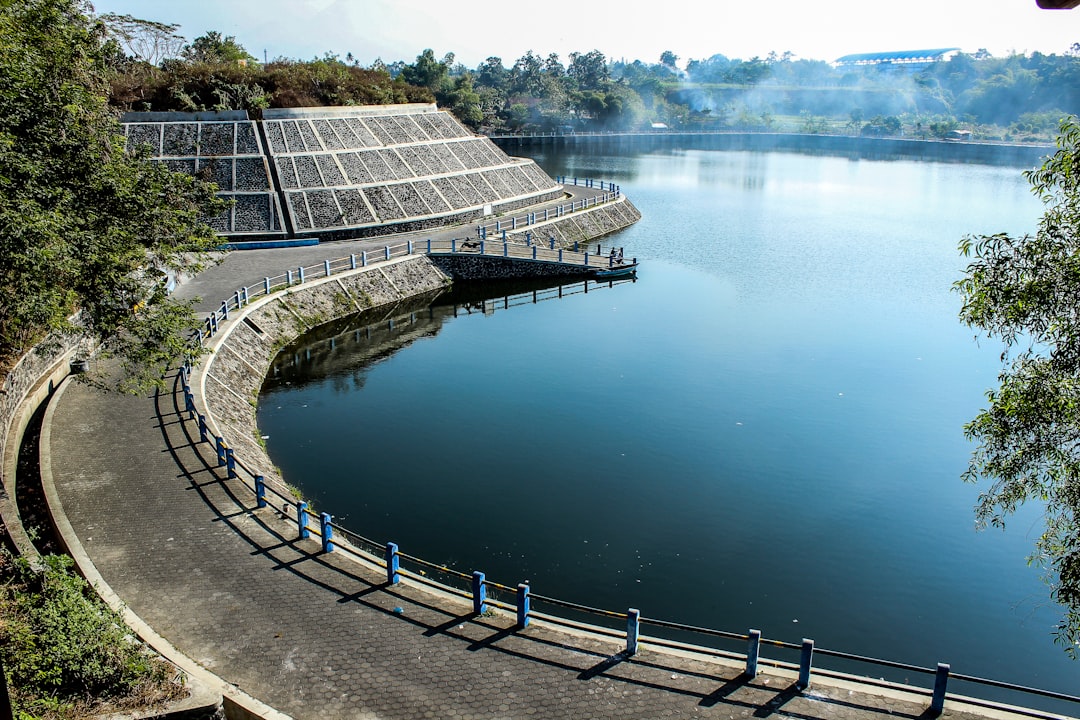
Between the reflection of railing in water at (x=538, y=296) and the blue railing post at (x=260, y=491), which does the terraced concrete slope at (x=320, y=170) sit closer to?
the reflection of railing in water at (x=538, y=296)

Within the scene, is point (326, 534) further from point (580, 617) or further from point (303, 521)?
point (580, 617)

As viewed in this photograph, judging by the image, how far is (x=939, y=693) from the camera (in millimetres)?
15117

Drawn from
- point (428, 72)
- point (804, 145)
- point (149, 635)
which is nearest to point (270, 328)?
point (149, 635)

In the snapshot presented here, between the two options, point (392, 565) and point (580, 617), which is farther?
point (580, 617)

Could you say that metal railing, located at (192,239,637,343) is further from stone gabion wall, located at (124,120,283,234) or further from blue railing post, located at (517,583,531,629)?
blue railing post, located at (517,583,531,629)

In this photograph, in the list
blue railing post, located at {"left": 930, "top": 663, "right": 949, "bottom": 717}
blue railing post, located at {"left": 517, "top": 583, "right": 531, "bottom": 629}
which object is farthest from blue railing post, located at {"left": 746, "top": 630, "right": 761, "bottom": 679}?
blue railing post, located at {"left": 517, "top": 583, "right": 531, "bottom": 629}

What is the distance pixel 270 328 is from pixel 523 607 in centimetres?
2795

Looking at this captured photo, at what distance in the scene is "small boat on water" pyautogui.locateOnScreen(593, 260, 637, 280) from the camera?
57219 mm

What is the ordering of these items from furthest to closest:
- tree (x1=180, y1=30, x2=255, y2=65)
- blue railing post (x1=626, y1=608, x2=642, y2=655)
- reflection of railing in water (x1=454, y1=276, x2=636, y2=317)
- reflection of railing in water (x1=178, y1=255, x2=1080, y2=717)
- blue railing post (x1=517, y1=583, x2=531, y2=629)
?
tree (x1=180, y1=30, x2=255, y2=65)
reflection of railing in water (x1=454, y1=276, x2=636, y2=317)
blue railing post (x1=517, y1=583, x2=531, y2=629)
blue railing post (x1=626, y1=608, x2=642, y2=655)
reflection of railing in water (x1=178, y1=255, x2=1080, y2=717)

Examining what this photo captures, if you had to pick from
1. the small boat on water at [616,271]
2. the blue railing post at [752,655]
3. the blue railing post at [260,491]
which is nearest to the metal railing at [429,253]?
the small boat on water at [616,271]

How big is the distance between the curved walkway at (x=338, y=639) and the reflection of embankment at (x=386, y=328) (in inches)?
604

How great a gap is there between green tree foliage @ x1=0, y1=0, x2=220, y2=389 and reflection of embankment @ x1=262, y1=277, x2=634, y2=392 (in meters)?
11.9

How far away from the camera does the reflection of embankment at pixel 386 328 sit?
39.1 metres

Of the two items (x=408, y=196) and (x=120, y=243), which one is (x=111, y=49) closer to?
(x=120, y=243)
